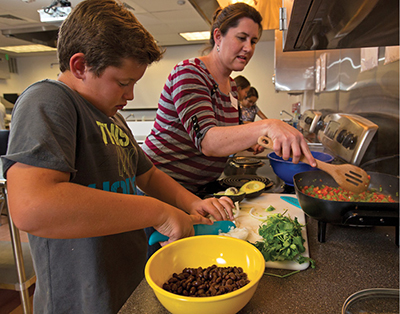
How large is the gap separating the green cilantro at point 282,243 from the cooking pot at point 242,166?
3.20 ft

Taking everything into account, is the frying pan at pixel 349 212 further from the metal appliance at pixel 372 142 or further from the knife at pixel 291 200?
the metal appliance at pixel 372 142

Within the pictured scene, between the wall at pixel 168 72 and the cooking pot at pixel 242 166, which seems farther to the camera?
the wall at pixel 168 72

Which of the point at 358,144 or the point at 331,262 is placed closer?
the point at 331,262

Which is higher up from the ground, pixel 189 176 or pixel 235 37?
pixel 235 37

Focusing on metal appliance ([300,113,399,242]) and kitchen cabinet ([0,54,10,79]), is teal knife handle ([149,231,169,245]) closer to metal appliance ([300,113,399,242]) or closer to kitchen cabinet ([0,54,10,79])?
metal appliance ([300,113,399,242])

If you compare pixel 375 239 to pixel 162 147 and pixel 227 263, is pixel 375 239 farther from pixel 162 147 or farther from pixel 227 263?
pixel 162 147

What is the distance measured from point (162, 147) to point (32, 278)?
4.40 feet

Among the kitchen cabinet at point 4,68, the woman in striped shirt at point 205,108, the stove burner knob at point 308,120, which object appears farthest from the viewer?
the kitchen cabinet at point 4,68

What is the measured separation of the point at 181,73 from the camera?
1183mm

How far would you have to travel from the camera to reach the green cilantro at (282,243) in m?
0.76

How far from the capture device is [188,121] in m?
1.12

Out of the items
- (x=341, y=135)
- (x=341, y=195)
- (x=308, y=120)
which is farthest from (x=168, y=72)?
(x=341, y=195)

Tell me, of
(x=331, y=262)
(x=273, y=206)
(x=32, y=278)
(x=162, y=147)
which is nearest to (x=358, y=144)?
(x=273, y=206)

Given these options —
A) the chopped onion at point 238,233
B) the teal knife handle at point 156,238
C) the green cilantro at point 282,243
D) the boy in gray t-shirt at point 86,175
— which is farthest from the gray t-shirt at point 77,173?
the green cilantro at point 282,243
